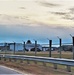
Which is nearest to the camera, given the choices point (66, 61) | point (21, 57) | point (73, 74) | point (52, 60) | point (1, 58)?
point (73, 74)

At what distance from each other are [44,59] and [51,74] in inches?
182

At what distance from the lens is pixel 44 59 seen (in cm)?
2108

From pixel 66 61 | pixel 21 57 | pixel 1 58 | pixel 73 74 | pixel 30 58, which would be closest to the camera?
pixel 73 74

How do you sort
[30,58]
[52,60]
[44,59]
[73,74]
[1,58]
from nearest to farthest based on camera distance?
[73,74] < [52,60] < [44,59] < [30,58] < [1,58]

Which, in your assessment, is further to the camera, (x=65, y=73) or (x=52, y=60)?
(x=52, y=60)

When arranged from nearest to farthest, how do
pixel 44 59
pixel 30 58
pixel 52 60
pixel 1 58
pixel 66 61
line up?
1. pixel 66 61
2. pixel 52 60
3. pixel 44 59
4. pixel 30 58
5. pixel 1 58

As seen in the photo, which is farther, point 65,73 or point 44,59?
point 44,59

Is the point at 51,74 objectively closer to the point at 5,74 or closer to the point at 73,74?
the point at 73,74

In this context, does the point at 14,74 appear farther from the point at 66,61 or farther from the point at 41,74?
the point at 66,61

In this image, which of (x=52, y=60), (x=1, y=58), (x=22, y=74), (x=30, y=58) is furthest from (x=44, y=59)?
(x=1, y=58)

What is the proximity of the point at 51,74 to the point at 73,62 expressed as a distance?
4.46 ft

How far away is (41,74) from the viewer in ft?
54.7

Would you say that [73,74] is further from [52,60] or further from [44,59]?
[44,59]

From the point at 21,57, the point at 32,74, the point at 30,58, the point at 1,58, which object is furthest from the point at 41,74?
the point at 1,58
